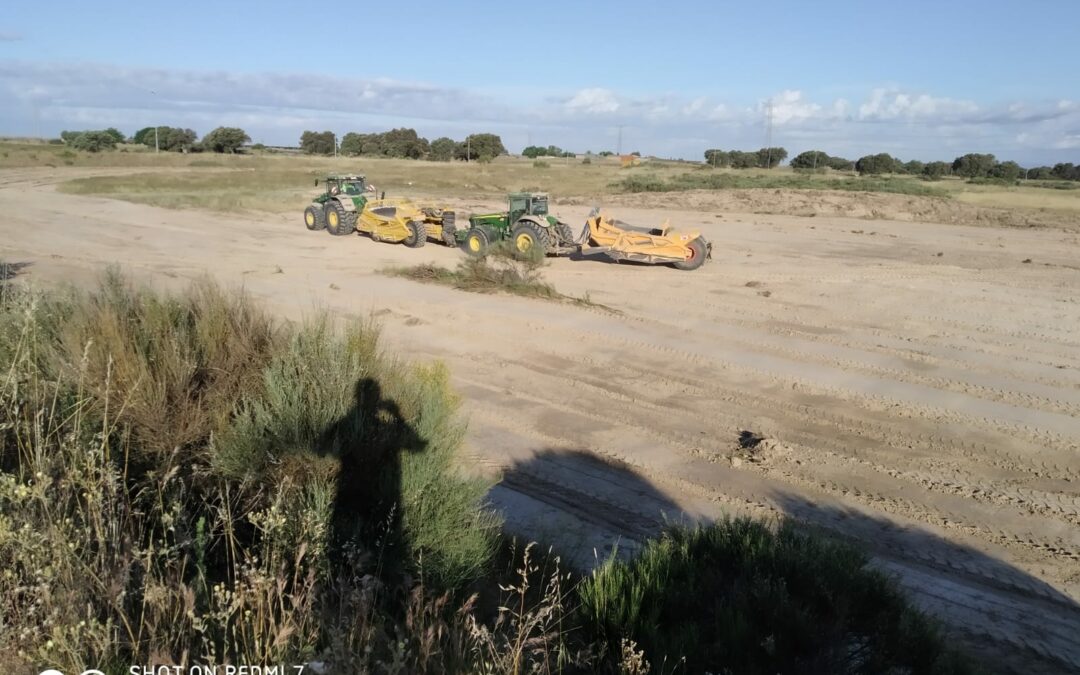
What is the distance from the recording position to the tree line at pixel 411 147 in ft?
316

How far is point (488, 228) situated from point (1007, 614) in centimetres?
1707

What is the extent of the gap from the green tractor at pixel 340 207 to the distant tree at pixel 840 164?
211 ft

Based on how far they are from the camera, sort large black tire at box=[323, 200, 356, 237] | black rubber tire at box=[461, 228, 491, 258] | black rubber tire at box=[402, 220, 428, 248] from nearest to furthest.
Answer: black rubber tire at box=[461, 228, 491, 258]
black rubber tire at box=[402, 220, 428, 248]
large black tire at box=[323, 200, 356, 237]

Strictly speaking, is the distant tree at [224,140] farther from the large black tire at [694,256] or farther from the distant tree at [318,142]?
the large black tire at [694,256]

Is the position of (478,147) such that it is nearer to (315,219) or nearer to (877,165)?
(877,165)

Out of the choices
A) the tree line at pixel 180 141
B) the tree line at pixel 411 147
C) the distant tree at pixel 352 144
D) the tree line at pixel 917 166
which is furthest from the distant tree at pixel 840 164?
the tree line at pixel 180 141

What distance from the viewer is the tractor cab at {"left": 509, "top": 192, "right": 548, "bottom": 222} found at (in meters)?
21.6

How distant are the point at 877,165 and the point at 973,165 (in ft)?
25.0

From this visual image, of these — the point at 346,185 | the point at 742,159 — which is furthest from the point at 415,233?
the point at 742,159

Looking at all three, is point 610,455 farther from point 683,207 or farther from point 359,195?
point 683,207

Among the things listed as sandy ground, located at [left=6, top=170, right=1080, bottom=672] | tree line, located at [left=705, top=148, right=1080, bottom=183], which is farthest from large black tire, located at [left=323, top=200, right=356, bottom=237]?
tree line, located at [left=705, top=148, right=1080, bottom=183]

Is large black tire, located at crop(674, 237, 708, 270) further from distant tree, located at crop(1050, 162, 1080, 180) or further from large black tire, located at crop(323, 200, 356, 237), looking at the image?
distant tree, located at crop(1050, 162, 1080, 180)

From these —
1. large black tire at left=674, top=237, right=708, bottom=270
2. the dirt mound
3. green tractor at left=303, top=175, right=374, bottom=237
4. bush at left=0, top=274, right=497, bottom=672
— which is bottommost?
bush at left=0, top=274, right=497, bottom=672

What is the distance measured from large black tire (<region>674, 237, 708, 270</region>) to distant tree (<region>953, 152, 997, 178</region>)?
58.8 m
